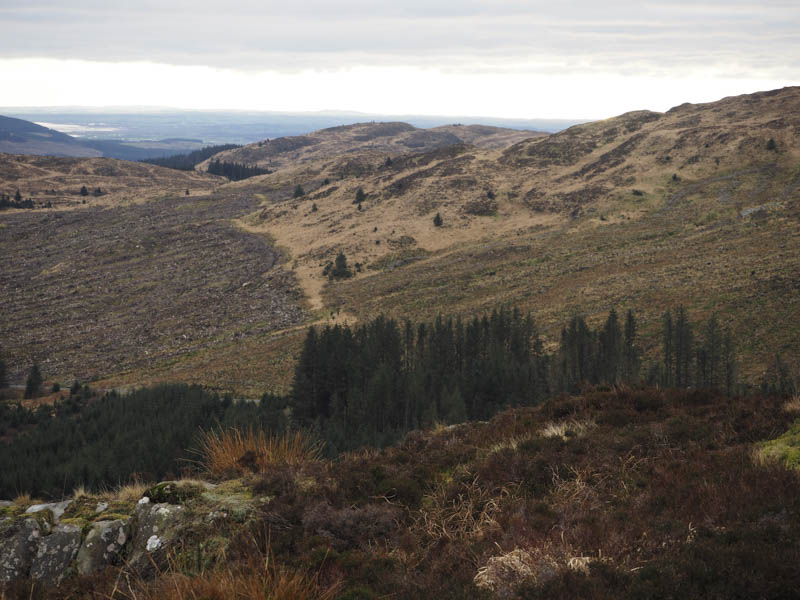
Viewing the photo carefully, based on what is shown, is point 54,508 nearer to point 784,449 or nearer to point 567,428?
point 567,428

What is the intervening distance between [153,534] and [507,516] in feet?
18.9

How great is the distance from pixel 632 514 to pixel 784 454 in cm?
320

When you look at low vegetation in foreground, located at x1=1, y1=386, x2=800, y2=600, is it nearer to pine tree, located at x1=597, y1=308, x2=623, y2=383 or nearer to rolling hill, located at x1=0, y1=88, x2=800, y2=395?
pine tree, located at x1=597, y1=308, x2=623, y2=383

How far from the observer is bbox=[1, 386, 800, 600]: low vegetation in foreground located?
6.14 metres

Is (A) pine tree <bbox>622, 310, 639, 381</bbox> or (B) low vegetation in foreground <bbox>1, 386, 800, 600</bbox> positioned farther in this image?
(A) pine tree <bbox>622, 310, 639, 381</bbox>

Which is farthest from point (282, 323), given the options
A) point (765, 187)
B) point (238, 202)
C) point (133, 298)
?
point (238, 202)

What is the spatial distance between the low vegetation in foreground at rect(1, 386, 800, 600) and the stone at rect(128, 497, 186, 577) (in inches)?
3.8

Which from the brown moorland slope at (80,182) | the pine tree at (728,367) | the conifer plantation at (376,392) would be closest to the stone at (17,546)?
the conifer plantation at (376,392)

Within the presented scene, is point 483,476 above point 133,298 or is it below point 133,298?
above

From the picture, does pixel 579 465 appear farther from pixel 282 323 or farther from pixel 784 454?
pixel 282 323

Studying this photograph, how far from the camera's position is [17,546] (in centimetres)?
873

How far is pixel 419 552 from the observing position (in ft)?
25.8

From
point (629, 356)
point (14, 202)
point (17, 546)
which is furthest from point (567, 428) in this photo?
point (14, 202)

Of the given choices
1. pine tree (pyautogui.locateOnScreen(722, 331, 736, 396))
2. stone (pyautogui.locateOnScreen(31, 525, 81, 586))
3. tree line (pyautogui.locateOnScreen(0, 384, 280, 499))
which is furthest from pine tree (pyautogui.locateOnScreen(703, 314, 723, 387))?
stone (pyautogui.locateOnScreen(31, 525, 81, 586))
